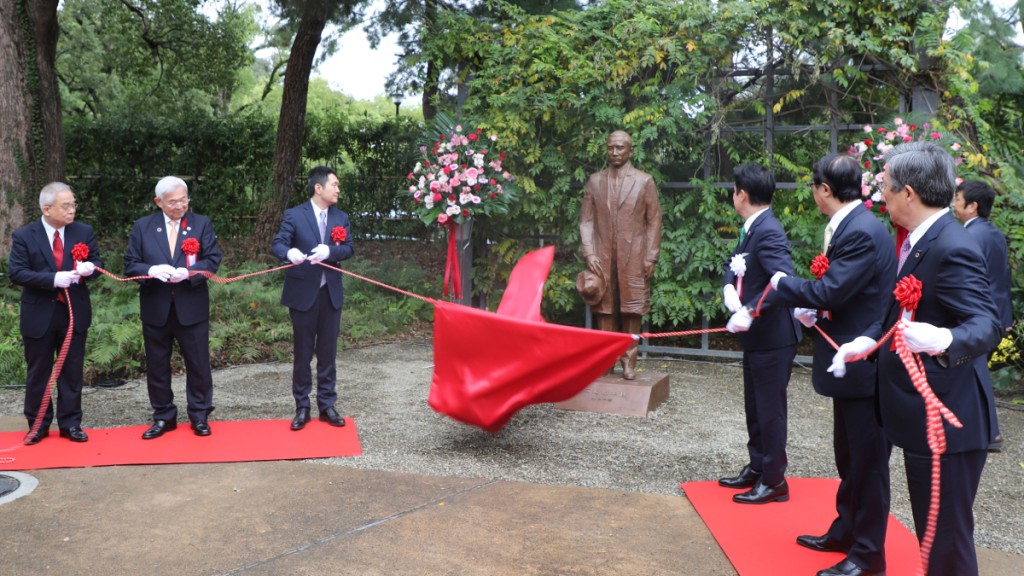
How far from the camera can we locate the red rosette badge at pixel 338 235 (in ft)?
18.8

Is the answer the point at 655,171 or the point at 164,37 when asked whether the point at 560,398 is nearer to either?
the point at 655,171

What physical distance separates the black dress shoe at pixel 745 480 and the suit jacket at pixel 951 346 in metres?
1.77

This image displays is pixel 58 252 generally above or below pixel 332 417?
above

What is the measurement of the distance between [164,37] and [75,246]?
12.5 m

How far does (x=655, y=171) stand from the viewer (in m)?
8.22

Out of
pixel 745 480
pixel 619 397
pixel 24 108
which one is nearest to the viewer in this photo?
pixel 745 480

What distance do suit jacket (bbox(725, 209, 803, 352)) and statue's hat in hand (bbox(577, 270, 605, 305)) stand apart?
7.26 ft

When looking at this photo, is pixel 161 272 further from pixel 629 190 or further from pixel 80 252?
pixel 629 190

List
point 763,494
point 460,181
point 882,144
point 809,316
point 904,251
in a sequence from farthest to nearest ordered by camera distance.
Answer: point 460,181 < point 882,144 < point 763,494 < point 809,316 < point 904,251

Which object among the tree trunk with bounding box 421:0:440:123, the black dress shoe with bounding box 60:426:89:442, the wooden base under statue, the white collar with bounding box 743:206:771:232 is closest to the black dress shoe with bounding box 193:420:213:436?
the black dress shoe with bounding box 60:426:89:442

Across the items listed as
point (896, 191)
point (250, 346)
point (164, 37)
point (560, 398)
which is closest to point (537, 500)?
point (560, 398)

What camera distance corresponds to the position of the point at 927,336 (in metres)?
2.51

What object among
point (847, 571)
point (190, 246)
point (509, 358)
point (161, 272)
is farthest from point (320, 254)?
point (847, 571)

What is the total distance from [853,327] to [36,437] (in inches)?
197
